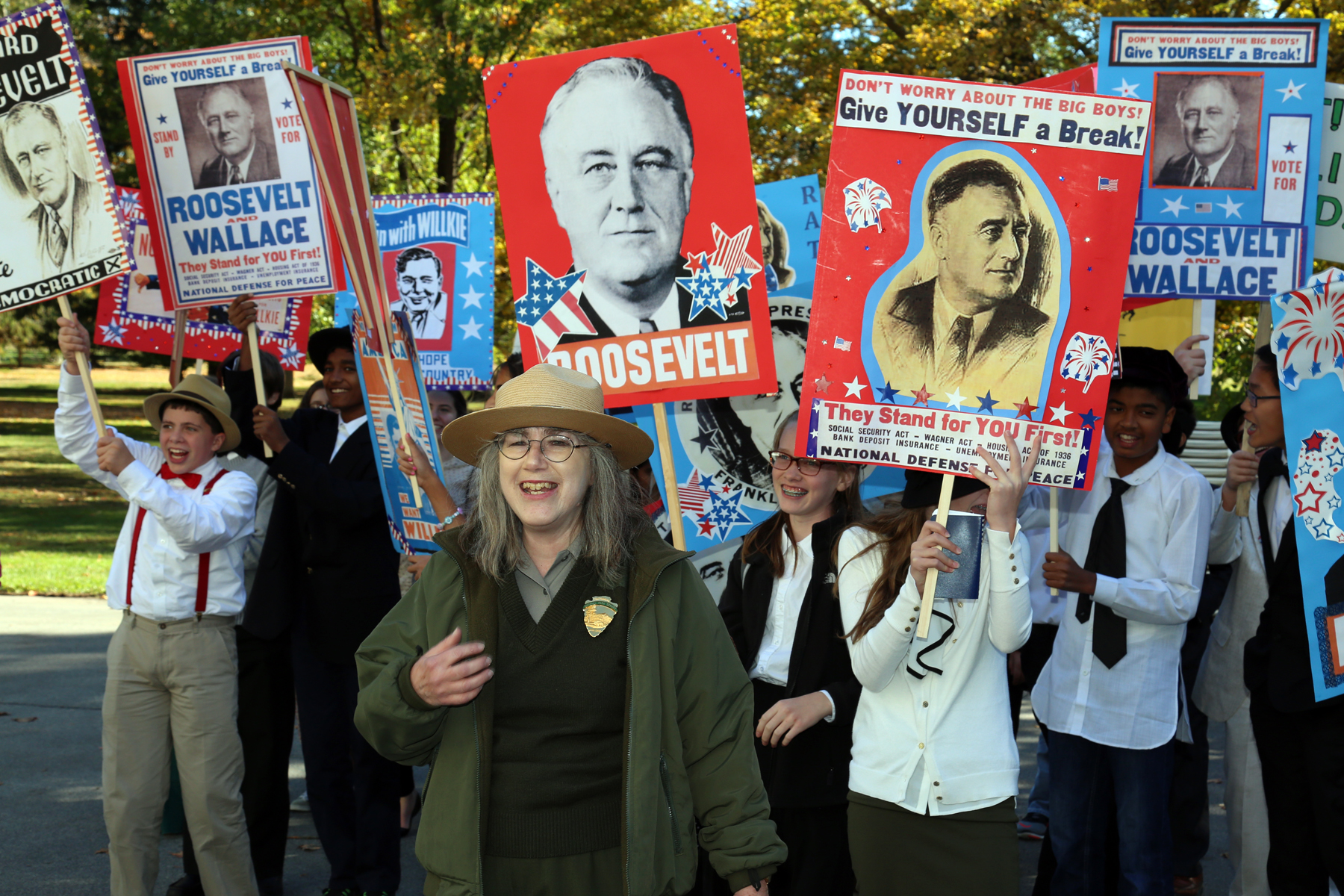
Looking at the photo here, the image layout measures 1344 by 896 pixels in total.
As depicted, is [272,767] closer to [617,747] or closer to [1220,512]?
[617,747]

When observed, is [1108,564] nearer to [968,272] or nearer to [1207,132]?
[968,272]

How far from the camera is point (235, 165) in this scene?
18.8 ft

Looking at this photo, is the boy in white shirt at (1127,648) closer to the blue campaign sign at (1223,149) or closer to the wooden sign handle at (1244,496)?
the wooden sign handle at (1244,496)

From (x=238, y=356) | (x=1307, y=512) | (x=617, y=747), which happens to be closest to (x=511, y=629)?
(x=617, y=747)

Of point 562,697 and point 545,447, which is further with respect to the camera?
point 545,447

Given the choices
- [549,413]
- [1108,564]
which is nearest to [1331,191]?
[1108,564]

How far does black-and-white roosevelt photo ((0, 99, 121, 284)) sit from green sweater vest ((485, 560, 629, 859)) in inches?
125

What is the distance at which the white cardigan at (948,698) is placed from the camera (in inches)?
138

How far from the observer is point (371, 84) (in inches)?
712

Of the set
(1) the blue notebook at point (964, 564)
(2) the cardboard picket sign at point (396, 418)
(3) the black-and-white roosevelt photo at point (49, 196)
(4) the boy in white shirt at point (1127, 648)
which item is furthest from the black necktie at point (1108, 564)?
(3) the black-and-white roosevelt photo at point (49, 196)

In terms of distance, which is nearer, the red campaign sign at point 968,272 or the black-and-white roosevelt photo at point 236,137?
the red campaign sign at point 968,272

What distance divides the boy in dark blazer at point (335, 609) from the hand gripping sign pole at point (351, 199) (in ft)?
2.10

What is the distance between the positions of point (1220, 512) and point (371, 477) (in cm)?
351

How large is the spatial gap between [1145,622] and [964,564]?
53.2 inches
